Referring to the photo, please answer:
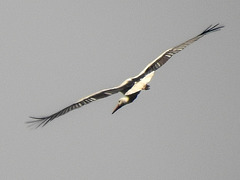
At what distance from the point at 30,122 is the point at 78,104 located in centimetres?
203

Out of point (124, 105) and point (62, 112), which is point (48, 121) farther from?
point (124, 105)

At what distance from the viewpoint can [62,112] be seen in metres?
21.7

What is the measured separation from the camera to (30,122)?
2139 centimetres

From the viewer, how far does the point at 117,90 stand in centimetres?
2155

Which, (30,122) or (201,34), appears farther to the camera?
(201,34)

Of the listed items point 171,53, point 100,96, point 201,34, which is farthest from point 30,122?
point 201,34

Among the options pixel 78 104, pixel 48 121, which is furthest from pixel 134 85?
pixel 48 121

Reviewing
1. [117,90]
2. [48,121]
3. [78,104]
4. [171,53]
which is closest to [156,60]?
[171,53]

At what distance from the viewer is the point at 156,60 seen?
22234mm

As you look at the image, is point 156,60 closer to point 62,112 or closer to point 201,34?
point 201,34

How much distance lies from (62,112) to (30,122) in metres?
1.34

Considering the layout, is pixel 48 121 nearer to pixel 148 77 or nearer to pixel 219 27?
pixel 148 77

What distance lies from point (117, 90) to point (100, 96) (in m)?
0.73

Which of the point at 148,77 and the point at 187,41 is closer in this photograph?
the point at 148,77
